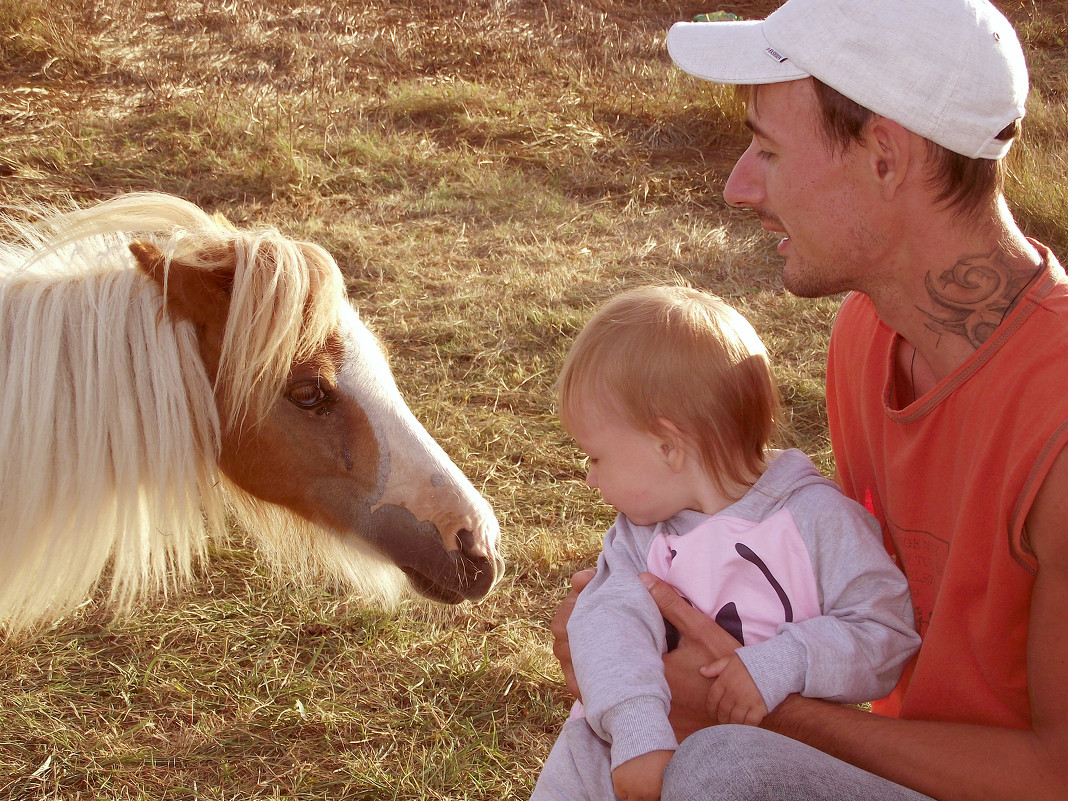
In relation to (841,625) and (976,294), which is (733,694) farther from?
(976,294)

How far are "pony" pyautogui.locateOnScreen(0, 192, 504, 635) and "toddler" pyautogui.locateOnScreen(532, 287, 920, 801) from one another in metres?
0.75

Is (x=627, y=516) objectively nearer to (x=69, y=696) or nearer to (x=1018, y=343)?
(x=1018, y=343)

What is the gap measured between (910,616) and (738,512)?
36cm

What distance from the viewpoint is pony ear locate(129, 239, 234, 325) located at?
6.98 ft

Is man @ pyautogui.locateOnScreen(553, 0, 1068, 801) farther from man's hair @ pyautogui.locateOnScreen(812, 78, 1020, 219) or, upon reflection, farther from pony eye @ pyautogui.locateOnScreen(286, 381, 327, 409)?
pony eye @ pyautogui.locateOnScreen(286, 381, 327, 409)

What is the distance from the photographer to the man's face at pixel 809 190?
1.63 metres

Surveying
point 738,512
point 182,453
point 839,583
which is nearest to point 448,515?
point 182,453

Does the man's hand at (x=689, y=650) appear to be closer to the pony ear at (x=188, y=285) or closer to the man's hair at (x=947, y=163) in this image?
the man's hair at (x=947, y=163)

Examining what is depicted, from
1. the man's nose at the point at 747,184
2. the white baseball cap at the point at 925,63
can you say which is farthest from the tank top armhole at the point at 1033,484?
the man's nose at the point at 747,184

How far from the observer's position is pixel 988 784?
1354 mm

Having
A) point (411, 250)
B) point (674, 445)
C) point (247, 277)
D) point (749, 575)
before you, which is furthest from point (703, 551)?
point (411, 250)

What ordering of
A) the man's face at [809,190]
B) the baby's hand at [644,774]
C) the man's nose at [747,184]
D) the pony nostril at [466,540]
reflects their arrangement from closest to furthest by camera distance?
the baby's hand at [644,774] < the man's face at [809,190] < the man's nose at [747,184] < the pony nostril at [466,540]

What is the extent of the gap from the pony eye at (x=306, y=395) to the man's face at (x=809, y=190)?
3.80ft

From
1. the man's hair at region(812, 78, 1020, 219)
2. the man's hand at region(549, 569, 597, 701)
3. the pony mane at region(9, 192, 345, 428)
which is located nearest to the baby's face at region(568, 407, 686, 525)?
the man's hand at region(549, 569, 597, 701)
